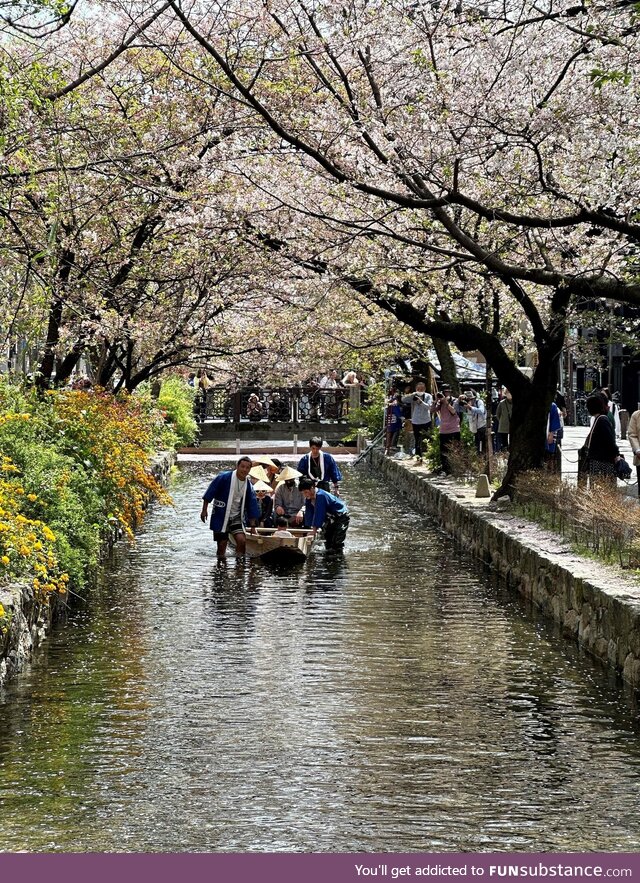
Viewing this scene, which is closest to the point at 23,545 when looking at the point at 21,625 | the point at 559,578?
the point at 21,625

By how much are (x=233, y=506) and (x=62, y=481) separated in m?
4.96

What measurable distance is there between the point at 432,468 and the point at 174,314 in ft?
24.2

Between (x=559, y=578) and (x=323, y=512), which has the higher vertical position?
(x=323, y=512)

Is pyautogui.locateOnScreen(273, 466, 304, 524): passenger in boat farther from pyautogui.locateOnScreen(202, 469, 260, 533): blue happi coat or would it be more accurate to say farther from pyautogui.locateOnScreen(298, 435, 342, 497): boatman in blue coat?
pyautogui.locateOnScreen(298, 435, 342, 497): boatman in blue coat

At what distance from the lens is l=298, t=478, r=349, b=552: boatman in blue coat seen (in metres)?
20.0

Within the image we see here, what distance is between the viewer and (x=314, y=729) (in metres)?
10.2

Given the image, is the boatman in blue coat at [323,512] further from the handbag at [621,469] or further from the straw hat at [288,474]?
the handbag at [621,469]

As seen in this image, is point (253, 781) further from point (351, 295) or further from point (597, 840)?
point (351, 295)

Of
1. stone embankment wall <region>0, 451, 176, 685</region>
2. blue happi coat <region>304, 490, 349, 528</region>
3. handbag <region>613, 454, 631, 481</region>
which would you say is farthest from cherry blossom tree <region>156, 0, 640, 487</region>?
stone embankment wall <region>0, 451, 176, 685</region>

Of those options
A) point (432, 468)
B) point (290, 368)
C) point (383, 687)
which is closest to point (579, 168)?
point (383, 687)

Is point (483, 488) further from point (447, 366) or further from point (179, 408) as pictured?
point (179, 408)

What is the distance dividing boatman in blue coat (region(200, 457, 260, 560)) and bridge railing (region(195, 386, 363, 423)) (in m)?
30.3

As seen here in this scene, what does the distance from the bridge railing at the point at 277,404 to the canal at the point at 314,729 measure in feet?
110

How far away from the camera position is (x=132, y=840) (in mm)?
7762
